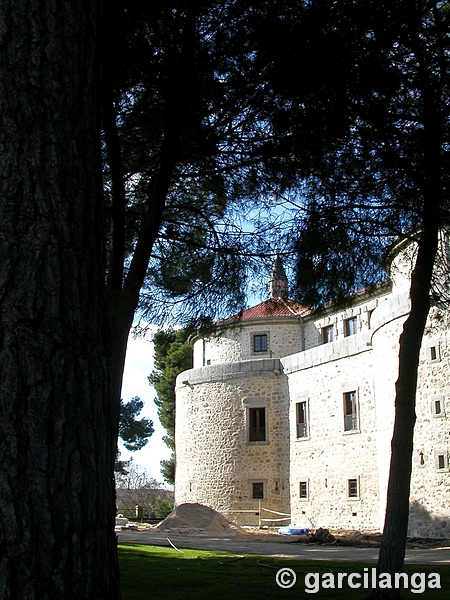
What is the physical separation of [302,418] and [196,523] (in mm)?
5130

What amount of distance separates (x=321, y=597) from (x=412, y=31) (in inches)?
199

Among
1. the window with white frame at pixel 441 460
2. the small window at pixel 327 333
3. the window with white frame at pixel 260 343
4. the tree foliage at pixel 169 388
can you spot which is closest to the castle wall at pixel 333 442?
the small window at pixel 327 333

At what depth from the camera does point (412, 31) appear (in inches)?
242

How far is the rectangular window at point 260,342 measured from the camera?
28.8 m

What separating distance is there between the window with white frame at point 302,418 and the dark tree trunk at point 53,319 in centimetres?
2115

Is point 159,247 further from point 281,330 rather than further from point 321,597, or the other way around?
point 281,330

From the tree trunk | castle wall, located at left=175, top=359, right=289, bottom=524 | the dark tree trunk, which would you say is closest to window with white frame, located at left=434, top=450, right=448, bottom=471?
the tree trunk

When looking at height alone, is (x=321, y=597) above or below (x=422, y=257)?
below

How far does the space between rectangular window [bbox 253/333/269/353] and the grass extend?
699 inches

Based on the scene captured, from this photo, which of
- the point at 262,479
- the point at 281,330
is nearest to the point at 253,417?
the point at 262,479

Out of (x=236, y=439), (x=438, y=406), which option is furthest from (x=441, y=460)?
(x=236, y=439)

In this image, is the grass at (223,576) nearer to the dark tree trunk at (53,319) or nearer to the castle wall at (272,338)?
the dark tree trunk at (53,319)

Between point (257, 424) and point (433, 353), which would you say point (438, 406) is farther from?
point (257, 424)

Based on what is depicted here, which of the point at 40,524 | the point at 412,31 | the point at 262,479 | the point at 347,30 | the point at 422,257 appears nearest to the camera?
the point at 40,524
